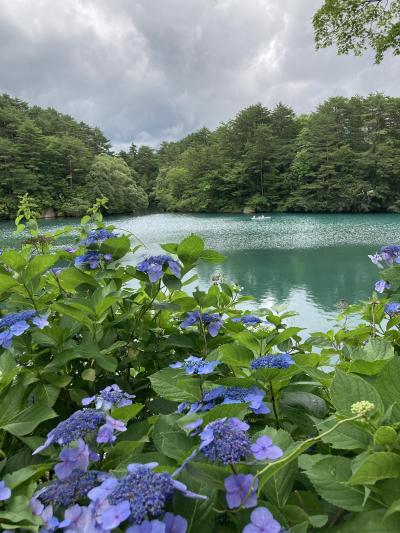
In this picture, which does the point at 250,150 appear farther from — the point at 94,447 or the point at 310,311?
the point at 94,447

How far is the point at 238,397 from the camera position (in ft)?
1.82

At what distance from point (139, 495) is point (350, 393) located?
0.92 ft

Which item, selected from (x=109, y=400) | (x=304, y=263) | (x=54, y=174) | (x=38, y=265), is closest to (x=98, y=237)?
(x=38, y=265)

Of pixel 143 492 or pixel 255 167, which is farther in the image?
pixel 255 167

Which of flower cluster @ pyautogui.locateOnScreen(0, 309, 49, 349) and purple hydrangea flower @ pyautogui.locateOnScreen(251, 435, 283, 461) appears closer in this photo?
purple hydrangea flower @ pyautogui.locateOnScreen(251, 435, 283, 461)

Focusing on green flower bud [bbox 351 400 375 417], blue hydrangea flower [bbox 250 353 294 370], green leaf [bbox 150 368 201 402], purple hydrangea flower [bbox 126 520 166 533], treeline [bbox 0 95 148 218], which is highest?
treeline [bbox 0 95 148 218]

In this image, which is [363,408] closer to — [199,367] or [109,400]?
[199,367]

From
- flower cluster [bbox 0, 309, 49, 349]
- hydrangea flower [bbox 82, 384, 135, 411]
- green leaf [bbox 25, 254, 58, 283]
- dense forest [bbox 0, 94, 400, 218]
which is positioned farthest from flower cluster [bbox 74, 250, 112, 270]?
dense forest [bbox 0, 94, 400, 218]

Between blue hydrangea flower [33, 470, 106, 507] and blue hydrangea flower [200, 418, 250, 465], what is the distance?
0.43ft

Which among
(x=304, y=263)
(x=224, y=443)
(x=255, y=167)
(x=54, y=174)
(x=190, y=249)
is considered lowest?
(x=304, y=263)

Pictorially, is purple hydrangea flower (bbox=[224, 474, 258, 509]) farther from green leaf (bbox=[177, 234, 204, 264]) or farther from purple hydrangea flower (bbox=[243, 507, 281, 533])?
green leaf (bbox=[177, 234, 204, 264])

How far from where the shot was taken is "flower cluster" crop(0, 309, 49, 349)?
0.78 m

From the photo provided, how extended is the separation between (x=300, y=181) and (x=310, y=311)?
28.0 meters

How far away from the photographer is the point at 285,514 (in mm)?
430
